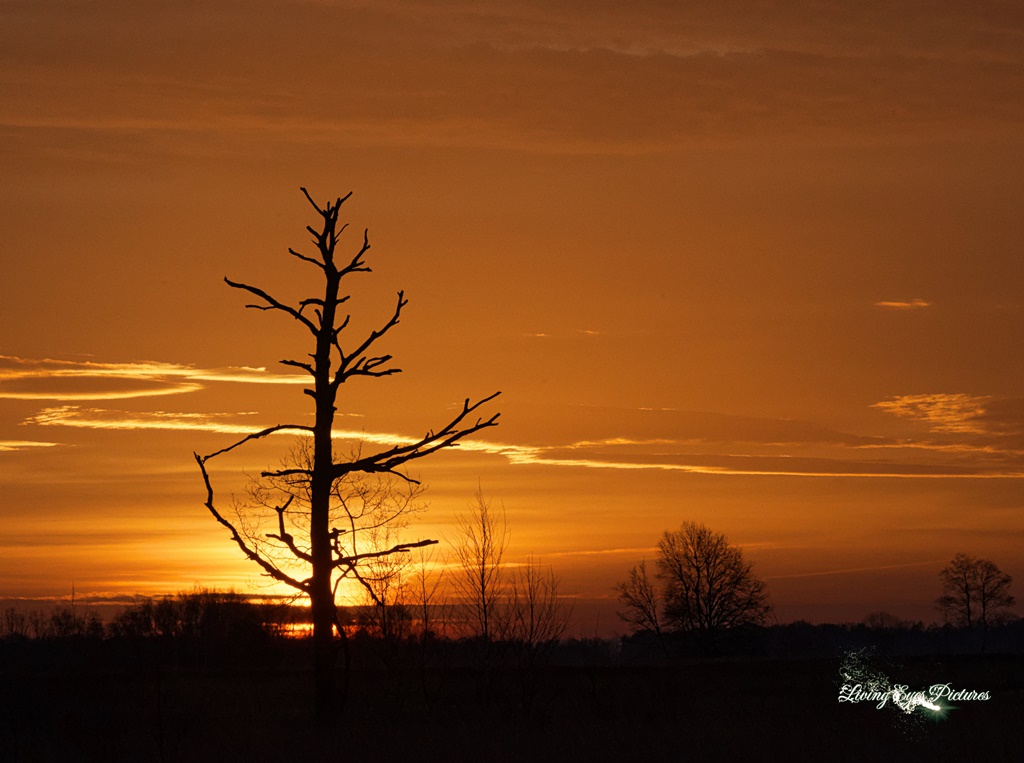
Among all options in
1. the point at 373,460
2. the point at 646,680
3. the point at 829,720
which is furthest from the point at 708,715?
the point at 646,680

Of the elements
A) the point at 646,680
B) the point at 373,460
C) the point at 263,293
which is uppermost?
the point at 263,293

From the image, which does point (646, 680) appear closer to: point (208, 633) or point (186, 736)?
point (186, 736)

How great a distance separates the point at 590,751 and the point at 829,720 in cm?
566

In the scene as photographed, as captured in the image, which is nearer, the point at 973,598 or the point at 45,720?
the point at 45,720

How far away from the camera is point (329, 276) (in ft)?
60.4

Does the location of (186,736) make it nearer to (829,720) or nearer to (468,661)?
(468,661)

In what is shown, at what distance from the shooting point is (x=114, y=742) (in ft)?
72.7

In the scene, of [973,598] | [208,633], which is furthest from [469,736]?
[973,598]

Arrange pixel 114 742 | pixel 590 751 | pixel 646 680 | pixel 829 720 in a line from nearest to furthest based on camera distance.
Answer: pixel 590 751, pixel 829 720, pixel 114 742, pixel 646 680

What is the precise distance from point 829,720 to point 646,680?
24.2 m

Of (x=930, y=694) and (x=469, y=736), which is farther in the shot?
(x=930, y=694)

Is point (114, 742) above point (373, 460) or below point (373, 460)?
below

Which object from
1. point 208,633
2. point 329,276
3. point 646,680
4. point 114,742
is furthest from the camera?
point 208,633

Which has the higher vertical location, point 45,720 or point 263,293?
point 263,293
